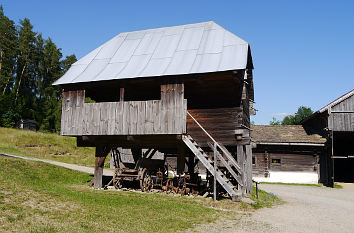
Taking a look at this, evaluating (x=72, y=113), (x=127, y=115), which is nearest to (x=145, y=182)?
(x=127, y=115)

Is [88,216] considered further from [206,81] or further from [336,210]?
[336,210]

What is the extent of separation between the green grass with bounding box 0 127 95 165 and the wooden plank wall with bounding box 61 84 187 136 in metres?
16.6

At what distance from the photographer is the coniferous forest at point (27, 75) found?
48875mm

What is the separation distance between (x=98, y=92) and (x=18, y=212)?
11.2m

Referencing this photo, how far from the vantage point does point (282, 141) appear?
1067 inches

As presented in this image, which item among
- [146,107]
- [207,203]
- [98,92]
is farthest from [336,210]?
[98,92]

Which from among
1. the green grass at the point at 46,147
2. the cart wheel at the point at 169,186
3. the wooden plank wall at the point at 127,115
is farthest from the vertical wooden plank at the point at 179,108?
the green grass at the point at 46,147

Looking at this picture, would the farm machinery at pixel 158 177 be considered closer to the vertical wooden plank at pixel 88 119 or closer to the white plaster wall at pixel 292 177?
the vertical wooden plank at pixel 88 119

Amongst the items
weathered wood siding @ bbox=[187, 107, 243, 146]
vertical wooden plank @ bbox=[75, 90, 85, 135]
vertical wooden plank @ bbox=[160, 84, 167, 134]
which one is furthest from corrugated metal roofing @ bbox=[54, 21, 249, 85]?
weathered wood siding @ bbox=[187, 107, 243, 146]

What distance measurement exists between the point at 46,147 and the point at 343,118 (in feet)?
98.1

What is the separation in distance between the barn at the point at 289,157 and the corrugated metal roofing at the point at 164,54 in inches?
543

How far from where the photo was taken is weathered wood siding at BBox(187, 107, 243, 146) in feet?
47.6

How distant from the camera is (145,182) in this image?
53.1ft

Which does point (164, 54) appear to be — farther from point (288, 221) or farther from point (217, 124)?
point (288, 221)
